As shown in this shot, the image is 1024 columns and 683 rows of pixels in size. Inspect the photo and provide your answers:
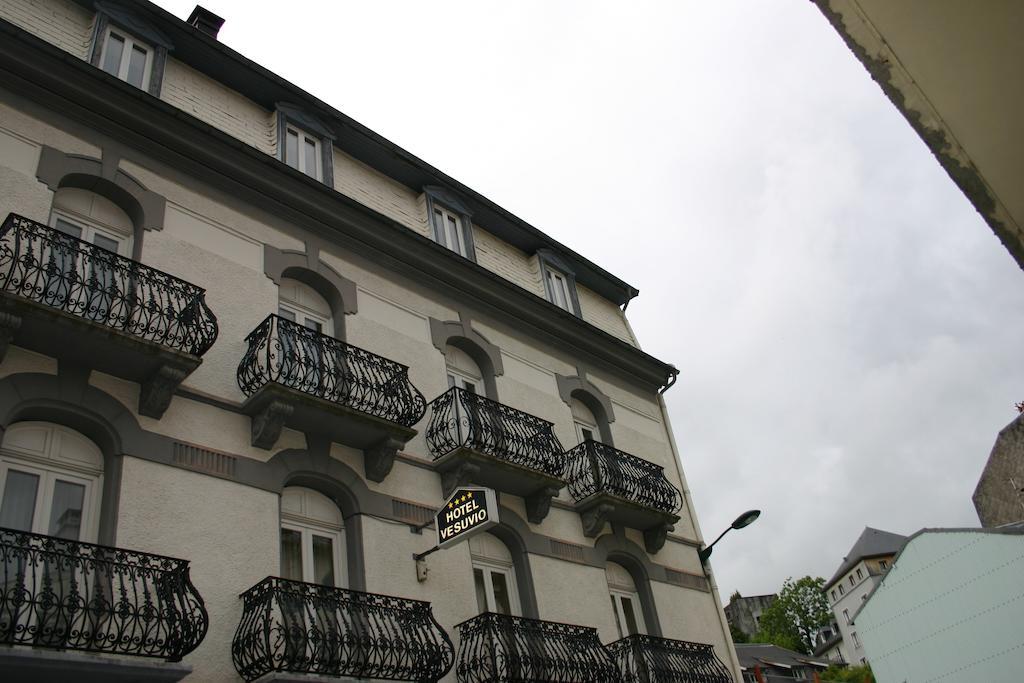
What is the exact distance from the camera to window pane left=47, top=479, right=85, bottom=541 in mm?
10039

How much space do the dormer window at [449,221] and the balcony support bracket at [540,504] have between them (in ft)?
17.5

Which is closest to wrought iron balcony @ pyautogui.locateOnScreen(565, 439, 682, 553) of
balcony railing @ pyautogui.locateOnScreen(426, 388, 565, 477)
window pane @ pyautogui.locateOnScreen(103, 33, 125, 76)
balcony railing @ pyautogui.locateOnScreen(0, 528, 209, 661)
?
balcony railing @ pyautogui.locateOnScreen(426, 388, 565, 477)

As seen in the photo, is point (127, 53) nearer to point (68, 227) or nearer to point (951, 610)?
point (68, 227)

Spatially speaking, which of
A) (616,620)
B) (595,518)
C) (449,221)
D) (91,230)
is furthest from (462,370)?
(91,230)

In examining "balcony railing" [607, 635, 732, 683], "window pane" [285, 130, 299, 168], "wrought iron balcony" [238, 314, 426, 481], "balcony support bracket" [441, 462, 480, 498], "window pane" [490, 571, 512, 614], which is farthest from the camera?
"window pane" [285, 130, 299, 168]

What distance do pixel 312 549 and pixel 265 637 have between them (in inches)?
98.6

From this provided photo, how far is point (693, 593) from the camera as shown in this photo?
60.7 ft

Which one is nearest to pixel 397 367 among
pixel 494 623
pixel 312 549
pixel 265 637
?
pixel 312 549

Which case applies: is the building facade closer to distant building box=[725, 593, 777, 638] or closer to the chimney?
the chimney

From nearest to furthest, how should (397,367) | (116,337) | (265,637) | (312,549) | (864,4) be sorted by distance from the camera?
1. (864,4)
2. (265,637)
3. (116,337)
4. (312,549)
5. (397,367)

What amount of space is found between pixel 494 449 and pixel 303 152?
21.9ft

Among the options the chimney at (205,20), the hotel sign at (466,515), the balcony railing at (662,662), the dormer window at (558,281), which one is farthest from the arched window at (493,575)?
the chimney at (205,20)

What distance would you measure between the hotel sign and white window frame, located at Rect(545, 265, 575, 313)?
8.61 metres

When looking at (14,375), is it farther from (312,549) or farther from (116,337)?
(312,549)
